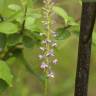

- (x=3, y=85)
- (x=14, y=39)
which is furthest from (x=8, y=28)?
(x=3, y=85)

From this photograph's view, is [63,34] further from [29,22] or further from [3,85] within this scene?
[3,85]

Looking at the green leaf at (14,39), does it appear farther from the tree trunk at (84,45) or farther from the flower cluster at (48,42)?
the tree trunk at (84,45)

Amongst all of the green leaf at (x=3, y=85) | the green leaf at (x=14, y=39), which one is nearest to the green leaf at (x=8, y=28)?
the green leaf at (x=14, y=39)

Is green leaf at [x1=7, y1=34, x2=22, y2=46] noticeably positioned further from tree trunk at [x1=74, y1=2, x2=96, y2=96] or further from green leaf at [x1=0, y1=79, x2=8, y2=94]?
tree trunk at [x1=74, y1=2, x2=96, y2=96]

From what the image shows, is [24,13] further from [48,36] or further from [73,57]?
[73,57]

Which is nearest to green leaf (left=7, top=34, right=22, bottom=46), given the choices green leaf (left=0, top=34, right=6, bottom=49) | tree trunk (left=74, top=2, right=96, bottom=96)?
green leaf (left=0, top=34, right=6, bottom=49)

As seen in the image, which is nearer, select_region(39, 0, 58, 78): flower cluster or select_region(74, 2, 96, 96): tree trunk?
select_region(74, 2, 96, 96): tree trunk

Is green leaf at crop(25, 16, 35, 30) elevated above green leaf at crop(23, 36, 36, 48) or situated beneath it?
elevated above
